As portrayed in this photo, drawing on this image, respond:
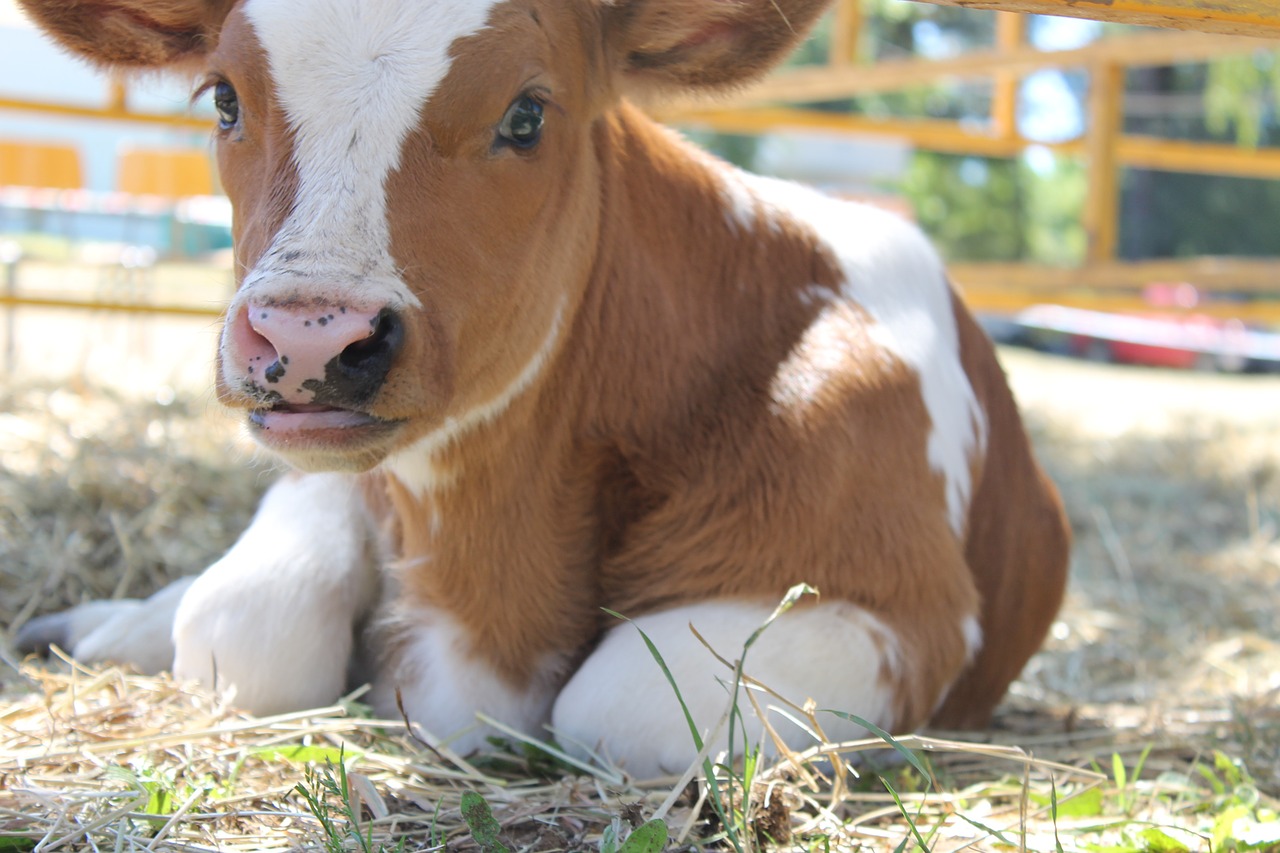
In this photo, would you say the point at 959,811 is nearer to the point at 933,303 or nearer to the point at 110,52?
the point at 933,303

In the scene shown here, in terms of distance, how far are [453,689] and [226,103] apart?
1.31 metres

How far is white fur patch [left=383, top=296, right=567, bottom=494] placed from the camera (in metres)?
2.72

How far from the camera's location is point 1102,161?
7.16 meters

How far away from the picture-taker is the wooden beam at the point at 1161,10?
2096 mm

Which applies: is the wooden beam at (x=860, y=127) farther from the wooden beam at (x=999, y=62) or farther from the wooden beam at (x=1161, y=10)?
the wooden beam at (x=1161, y=10)

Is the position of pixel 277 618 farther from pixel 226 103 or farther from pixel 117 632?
pixel 226 103

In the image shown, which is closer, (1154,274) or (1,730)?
(1,730)

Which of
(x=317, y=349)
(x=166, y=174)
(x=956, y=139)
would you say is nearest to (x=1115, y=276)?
(x=956, y=139)

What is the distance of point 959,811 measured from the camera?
2.25 m

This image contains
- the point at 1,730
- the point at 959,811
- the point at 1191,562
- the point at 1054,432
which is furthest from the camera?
the point at 1054,432

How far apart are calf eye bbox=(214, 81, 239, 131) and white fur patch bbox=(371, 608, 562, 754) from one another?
3.70 ft

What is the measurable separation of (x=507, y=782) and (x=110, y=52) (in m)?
1.83

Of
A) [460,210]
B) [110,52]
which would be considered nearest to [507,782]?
[460,210]

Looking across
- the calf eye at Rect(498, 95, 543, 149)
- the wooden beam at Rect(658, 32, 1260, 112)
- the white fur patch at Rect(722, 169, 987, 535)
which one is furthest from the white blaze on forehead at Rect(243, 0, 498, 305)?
the wooden beam at Rect(658, 32, 1260, 112)
